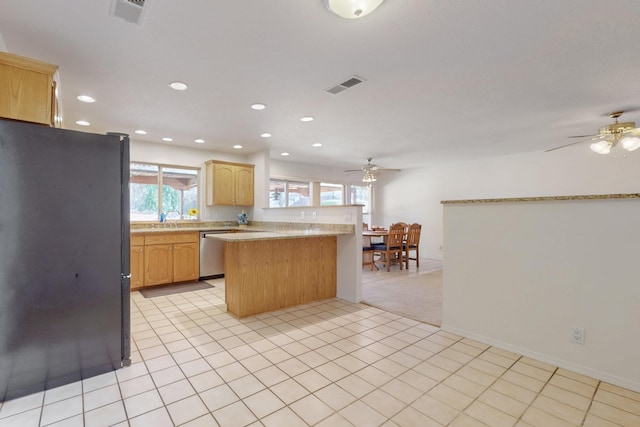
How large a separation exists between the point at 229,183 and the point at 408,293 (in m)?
3.68

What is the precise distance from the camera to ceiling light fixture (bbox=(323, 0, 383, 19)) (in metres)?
1.65

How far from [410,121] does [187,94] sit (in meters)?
2.76

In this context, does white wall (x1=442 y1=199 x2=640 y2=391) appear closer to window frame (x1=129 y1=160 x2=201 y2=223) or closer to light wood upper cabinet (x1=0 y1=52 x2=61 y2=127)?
light wood upper cabinet (x1=0 y1=52 x2=61 y2=127)

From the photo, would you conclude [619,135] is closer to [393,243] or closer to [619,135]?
[619,135]

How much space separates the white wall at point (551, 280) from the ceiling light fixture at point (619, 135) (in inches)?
93.2

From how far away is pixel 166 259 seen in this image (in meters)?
4.72

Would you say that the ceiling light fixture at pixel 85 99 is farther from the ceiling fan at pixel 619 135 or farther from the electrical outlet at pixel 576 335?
the ceiling fan at pixel 619 135

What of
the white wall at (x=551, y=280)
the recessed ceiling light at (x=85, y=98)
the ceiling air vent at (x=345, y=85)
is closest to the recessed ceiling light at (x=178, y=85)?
the recessed ceiling light at (x=85, y=98)

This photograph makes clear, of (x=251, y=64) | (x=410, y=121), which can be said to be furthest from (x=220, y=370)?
(x=410, y=121)

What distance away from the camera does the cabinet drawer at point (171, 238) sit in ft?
14.9

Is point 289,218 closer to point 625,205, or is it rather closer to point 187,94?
point 187,94

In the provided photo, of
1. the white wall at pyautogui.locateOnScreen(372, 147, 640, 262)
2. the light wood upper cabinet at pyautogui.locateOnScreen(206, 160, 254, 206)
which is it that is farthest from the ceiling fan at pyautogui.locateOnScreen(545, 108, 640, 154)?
the light wood upper cabinet at pyautogui.locateOnScreen(206, 160, 254, 206)

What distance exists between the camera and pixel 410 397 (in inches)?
74.8

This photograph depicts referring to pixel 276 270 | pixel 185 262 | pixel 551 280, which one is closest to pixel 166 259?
pixel 185 262
